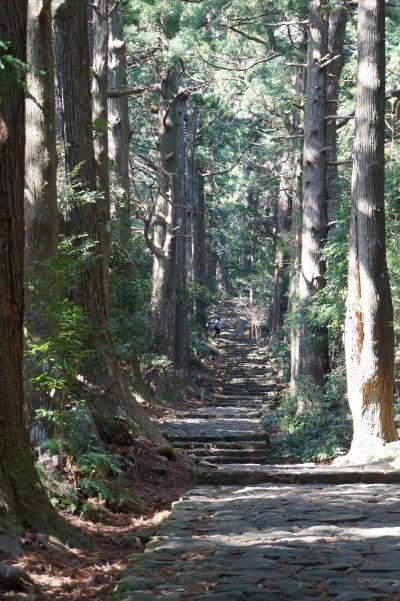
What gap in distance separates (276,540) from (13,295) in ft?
8.66

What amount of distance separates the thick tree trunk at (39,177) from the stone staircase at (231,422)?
3.14 meters

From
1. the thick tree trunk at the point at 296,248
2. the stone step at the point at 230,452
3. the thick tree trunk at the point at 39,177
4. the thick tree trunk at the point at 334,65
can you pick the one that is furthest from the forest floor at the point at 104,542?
the thick tree trunk at the point at 334,65

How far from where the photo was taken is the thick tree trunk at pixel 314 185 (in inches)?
736

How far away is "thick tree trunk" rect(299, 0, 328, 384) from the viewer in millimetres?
18703

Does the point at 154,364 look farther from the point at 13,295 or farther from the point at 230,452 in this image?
the point at 13,295

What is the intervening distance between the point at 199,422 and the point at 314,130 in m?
7.27

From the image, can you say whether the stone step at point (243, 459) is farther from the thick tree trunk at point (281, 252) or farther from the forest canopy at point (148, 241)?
the thick tree trunk at point (281, 252)

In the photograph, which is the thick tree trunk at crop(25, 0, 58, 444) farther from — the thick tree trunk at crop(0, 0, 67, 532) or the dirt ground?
the thick tree trunk at crop(0, 0, 67, 532)

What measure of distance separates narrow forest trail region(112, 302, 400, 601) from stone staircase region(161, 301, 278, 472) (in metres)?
1.48

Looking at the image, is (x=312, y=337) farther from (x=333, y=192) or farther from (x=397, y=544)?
(x=397, y=544)

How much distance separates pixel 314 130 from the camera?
1903cm

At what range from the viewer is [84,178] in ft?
35.8

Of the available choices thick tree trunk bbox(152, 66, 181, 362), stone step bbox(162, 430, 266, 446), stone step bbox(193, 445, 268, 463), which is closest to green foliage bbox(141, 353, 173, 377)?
thick tree trunk bbox(152, 66, 181, 362)

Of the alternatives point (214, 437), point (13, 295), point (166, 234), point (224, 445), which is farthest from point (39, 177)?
point (166, 234)
